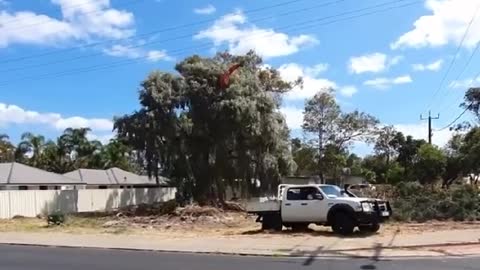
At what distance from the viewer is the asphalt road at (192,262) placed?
14125 mm

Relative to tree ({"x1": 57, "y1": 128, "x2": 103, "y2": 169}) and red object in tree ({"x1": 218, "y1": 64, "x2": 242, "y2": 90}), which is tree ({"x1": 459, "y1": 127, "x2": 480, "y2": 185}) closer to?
red object in tree ({"x1": 218, "y1": 64, "x2": 242, "y2": 90})

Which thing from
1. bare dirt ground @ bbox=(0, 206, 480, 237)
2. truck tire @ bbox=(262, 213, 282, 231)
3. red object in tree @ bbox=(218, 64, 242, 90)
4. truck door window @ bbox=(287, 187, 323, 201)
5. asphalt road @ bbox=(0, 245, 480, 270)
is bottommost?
bare dirt ground @ bbox=(0, 206, 480, 237)

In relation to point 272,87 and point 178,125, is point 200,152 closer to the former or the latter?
point 178,125

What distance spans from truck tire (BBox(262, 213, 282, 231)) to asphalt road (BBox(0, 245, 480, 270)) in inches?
281

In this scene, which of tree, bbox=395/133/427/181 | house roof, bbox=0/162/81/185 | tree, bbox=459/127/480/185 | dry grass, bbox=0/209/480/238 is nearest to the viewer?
dry grass, bbox=0/209/480/238

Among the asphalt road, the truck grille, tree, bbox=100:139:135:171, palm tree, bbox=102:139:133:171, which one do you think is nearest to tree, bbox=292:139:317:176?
tree, bbox=100:139:135:171

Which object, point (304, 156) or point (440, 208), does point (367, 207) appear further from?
point (304, 156)

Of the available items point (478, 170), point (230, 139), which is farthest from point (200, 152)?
point (478, 170)

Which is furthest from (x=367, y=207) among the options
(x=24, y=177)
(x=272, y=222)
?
(x=24, y=177)

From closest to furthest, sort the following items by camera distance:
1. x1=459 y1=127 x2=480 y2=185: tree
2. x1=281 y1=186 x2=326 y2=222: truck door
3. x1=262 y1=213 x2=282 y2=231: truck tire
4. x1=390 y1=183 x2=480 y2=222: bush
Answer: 1. x1=281 y1=186 x2=326 y2=222: truck door
2. x1=262 y1=213 x2=282 y2=231: truck tire
3. x1=390 y1=183 x2=480 y2=222: bush
4. x1=459 y1=127 x2=480 y2=185: tree

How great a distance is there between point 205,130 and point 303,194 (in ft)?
65.7

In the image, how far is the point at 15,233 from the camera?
87.2ft

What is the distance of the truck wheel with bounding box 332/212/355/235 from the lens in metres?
21.8

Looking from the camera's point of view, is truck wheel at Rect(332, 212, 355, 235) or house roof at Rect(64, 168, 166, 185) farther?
house roof at Rect(64, 168, 166, 185)
